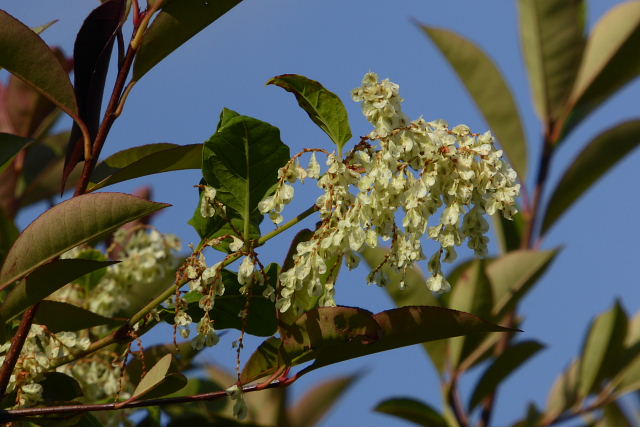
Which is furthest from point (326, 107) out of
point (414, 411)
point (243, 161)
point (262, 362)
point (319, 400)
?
point (319, 400)

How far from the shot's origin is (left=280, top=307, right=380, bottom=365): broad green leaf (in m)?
1.11

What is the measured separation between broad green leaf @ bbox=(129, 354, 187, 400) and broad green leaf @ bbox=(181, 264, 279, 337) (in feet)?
0.40

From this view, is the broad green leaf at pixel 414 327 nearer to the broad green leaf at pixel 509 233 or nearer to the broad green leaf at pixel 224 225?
the broad green leaf at pixel 224 225

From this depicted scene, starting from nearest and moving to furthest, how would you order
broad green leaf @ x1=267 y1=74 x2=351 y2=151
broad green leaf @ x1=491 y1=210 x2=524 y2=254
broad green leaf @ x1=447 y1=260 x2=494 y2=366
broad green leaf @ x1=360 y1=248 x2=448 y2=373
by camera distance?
broad green leaf @ x1=267 y1=74 x2=351 y2=151
broad green leaf @ x1=447 y1=260 x2=494 y2=366
broad green leaf @ x1=360 y1=248 x2=448 y2=373
broad green leaf @ x1=491 y1=210 x2=524 y2=254

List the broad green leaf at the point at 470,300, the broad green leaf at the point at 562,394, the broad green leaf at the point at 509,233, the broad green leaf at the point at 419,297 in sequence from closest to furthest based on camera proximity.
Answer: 1. the broad green leaf at the point at 470,300
2. the broad green leaf at the point at 419,297
3. the broad green leaf at the point at 562,394
4. the broad green leaf at the point at 509,233

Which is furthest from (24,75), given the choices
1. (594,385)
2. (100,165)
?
(594,385)

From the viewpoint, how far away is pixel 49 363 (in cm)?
132

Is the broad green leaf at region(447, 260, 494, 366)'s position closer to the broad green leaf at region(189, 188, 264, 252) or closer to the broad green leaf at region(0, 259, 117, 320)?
the broad green leaf at region(189, 188, 264, 252)

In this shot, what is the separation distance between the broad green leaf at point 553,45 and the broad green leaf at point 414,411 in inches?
38.3

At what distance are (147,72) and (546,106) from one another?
1.69 m

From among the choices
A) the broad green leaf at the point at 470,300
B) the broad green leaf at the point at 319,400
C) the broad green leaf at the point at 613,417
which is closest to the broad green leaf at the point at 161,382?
the broad green leaf at the point at 470,300

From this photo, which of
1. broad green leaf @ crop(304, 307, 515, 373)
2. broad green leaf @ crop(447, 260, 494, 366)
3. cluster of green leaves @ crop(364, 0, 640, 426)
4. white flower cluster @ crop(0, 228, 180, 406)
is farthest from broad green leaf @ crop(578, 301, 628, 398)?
broad green leaf @ crop(304, 307, 515, 373)

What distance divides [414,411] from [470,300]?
34 cm

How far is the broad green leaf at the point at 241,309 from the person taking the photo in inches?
49.4
